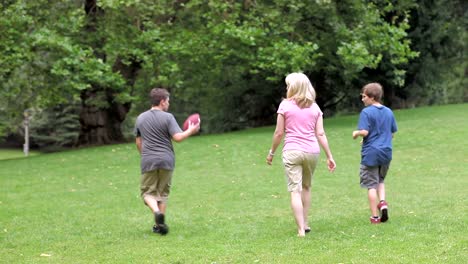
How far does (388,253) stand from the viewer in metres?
6.93

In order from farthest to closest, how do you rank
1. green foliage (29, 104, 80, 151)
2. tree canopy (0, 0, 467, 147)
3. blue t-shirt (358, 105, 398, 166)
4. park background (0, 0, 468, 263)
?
green foliage (29, 104, 80, 151), tree canopy (0, 0, 467, 147), blue t-shirt (358, 105, 398, 166), park background (0, 0, 468, 263)

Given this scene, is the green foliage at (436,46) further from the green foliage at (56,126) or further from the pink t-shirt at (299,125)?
the pink t-shirt at (299,125)

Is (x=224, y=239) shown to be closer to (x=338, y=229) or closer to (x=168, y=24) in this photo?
(x=338, y=229)

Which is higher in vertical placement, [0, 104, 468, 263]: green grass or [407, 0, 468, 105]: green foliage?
[407, 0, 468, 105]: green foliage

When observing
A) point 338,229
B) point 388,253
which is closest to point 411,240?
point 388,253

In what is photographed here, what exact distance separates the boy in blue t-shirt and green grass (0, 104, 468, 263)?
0.36 metres

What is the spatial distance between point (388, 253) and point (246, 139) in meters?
16.5

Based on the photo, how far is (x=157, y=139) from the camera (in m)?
8.91

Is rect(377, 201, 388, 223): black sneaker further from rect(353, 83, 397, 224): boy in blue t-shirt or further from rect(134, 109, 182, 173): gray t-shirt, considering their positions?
rect(134, 109, 182, 173): gray t-shirt

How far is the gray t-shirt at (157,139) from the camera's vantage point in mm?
8859

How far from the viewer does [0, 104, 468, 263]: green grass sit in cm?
749

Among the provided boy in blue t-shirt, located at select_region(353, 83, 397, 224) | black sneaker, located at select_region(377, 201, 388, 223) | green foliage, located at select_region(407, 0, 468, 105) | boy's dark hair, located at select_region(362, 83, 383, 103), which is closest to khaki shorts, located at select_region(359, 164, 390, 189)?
boy in blue t-shirt, located at select_region(353, 83, 397, 224)

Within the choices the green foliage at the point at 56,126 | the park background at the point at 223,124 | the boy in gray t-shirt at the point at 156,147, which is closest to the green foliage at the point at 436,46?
the park background at the point at 223,124

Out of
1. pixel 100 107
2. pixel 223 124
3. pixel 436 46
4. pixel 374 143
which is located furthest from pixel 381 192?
pixel 223 124
